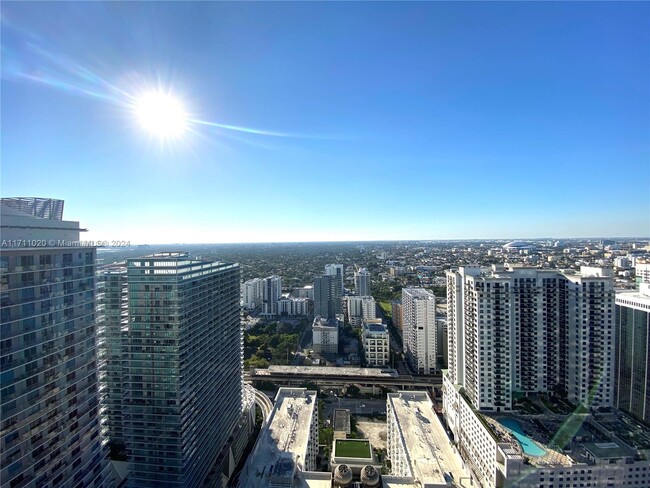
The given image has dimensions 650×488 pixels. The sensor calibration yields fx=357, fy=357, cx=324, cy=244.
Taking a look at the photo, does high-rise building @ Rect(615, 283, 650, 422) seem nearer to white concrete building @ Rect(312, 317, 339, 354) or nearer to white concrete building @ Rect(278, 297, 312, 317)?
white concrete building @ Rect(312, 317, 339, 354)

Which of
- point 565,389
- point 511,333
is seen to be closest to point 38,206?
point 511,333

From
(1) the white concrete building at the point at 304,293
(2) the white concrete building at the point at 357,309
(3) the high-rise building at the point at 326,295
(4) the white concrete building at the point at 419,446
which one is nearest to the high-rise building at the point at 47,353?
(4) the white concrete building at the point at 419,446

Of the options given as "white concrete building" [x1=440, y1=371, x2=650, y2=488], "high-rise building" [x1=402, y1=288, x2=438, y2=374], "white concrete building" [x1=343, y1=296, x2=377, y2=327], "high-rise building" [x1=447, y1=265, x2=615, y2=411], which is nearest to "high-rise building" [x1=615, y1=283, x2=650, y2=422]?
"high-rise building" [x1=447, y1=265, x2=615, y2=411]

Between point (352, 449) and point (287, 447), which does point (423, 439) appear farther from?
point (287, 447)

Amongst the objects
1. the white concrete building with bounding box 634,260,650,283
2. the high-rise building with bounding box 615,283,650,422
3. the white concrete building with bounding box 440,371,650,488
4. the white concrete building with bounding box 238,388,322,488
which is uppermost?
the white concrete building with bounding box 634,260,650,283

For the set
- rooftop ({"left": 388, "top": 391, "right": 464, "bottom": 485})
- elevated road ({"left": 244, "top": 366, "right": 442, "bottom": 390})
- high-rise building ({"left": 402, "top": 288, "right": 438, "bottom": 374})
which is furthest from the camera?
high-rise building ({"left": 402, "top": 288, "right": 438, "bottom": 374})

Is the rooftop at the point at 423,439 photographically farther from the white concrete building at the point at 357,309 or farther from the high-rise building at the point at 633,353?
the white concrete building at the point at 357,309
